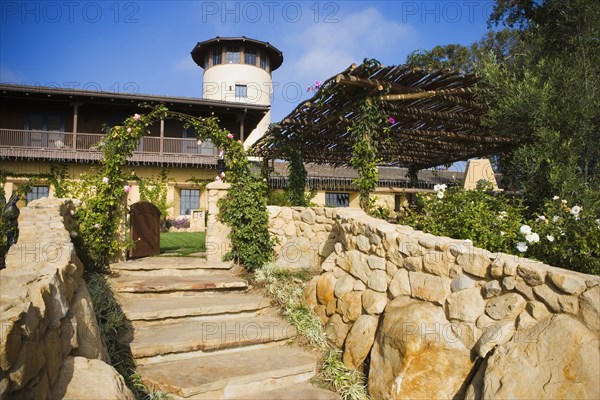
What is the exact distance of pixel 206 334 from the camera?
4059 millimetres

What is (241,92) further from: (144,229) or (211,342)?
(211,342)

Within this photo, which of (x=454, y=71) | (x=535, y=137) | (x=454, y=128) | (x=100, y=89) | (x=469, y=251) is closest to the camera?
(x=469, y=251)

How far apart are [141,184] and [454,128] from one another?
13494mm

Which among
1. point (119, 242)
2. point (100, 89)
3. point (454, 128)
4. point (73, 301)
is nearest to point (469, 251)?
point (73, 301)

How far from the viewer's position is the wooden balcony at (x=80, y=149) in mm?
15719

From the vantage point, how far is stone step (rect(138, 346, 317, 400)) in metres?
3.28

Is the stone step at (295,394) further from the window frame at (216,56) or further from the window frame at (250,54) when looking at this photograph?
the window frame at (216,56)

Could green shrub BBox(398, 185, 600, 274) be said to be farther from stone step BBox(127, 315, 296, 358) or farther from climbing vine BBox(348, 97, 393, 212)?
stone step BBox(127, 315, 296, 358)


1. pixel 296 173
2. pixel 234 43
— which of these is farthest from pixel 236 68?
pixel 296 173

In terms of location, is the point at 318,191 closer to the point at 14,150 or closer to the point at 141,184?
the point at 141,184

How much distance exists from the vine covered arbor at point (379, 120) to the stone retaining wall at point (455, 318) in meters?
1.81

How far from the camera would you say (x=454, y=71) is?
590 centimetres

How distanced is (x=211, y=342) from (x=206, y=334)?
0.16 metres

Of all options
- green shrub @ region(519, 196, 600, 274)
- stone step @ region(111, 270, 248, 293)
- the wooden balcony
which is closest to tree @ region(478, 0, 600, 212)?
green shrub @ region(519, 196, 600, 274)
